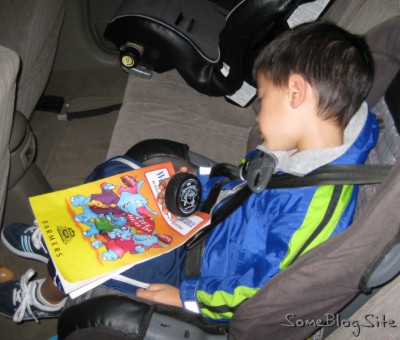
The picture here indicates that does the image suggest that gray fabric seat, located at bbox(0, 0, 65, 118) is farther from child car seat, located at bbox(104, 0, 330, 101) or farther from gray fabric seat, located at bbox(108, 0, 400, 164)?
gray fabric seat, located at bbox(108, 0, 400, 164)

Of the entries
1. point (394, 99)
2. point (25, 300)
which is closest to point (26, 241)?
point (25, 300)

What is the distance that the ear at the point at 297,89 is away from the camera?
751 mm

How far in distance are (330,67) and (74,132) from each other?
1.32 m

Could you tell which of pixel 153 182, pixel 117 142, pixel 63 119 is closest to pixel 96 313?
pixel 153 182

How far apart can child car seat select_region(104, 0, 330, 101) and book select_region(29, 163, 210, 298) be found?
0.36 metres

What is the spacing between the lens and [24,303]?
1.04m

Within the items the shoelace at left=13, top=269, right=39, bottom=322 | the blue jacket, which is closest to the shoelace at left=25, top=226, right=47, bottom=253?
the shoelace at left=13, top=269, right=39, bottom=322

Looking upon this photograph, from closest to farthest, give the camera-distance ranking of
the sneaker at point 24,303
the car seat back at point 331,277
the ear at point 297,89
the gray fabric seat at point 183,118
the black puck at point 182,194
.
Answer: the car seat back at point 331,277, the ear at point 297,89, the black puck at point 182,194, the sneaker at point 24,303, the gray fabric seat at point 183,118

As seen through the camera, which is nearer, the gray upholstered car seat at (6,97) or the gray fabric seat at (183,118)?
the gray upholstered car seat at (6,97)

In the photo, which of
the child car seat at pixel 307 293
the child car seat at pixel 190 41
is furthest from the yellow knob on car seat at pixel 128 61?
the child car seat at pixel 307 293

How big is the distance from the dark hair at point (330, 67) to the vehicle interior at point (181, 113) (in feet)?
0.19

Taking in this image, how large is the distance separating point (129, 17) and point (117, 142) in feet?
1.33

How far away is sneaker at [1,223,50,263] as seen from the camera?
110cm

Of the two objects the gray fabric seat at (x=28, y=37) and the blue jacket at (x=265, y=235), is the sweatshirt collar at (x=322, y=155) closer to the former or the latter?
the blue jacket at (x=265, y=235)
